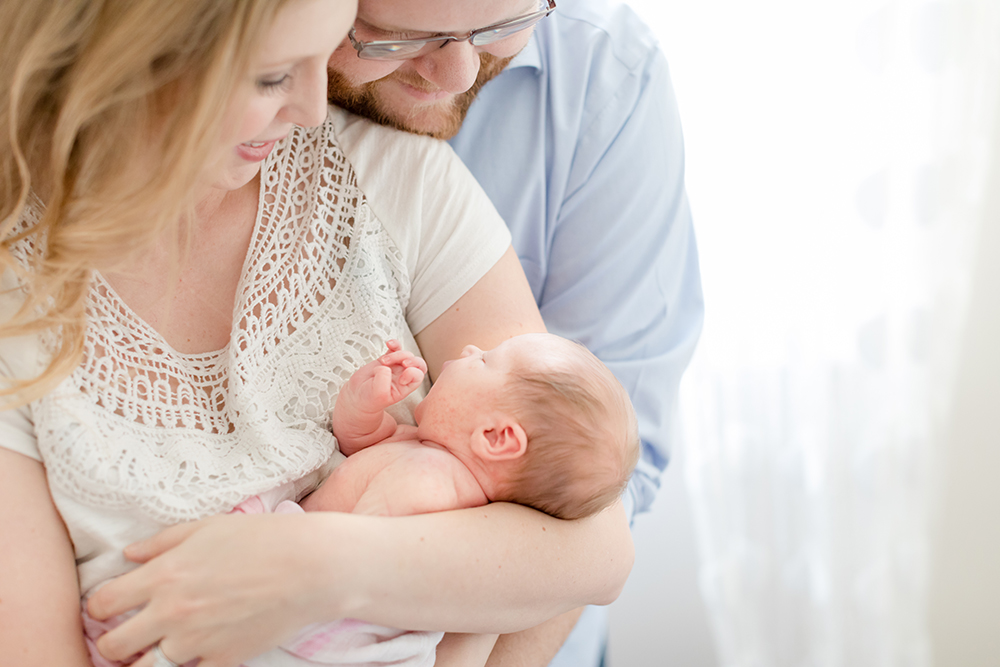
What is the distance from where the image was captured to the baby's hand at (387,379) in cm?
127

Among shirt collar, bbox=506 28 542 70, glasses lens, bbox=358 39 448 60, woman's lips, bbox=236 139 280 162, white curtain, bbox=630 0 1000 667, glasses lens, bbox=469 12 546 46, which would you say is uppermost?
Result: glasses lens, bbox=469 12 546 46

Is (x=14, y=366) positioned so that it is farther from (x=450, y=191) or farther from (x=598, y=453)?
(x=598, y=453)

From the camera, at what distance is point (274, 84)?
1.07 meters

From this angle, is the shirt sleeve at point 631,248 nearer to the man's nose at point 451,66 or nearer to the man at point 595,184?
the man at point 595,184

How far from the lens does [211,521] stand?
1.17m

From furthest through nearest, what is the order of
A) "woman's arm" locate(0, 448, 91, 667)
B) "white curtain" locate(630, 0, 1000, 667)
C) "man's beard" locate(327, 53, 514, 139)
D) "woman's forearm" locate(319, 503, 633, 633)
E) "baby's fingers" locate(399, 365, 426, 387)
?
"white curtain" locate(630, 0, 1000, 667) < "man's beard" locate(327, 53, 514, 139) < "baby's fingers" locate(399, 365, 426, 387) < "woman's forearm" locate(319, 503, 633, 633) < "woman's arm" locate(0, 448, 91, 667)

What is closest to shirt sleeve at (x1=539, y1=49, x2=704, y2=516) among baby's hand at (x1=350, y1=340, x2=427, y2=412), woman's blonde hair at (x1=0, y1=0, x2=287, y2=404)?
baby's hand at (x1=350, y1=340, x2=427, y2=412)

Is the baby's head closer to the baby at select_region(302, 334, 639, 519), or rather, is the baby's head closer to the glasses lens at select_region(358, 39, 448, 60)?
the baby at select_region(302, 334, 639, 519)

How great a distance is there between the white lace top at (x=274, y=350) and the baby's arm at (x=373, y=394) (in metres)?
0.04

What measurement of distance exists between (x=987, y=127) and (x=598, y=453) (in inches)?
62.9

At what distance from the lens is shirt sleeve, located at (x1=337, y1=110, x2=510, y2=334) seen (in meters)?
1.43

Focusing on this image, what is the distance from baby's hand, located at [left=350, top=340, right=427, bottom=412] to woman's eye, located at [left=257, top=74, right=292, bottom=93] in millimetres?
430

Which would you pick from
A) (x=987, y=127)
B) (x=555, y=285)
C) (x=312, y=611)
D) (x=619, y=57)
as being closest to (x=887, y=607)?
(x=987, y=127)

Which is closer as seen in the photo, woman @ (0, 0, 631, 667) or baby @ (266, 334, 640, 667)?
woman @ (0, 0, 631, 667)
